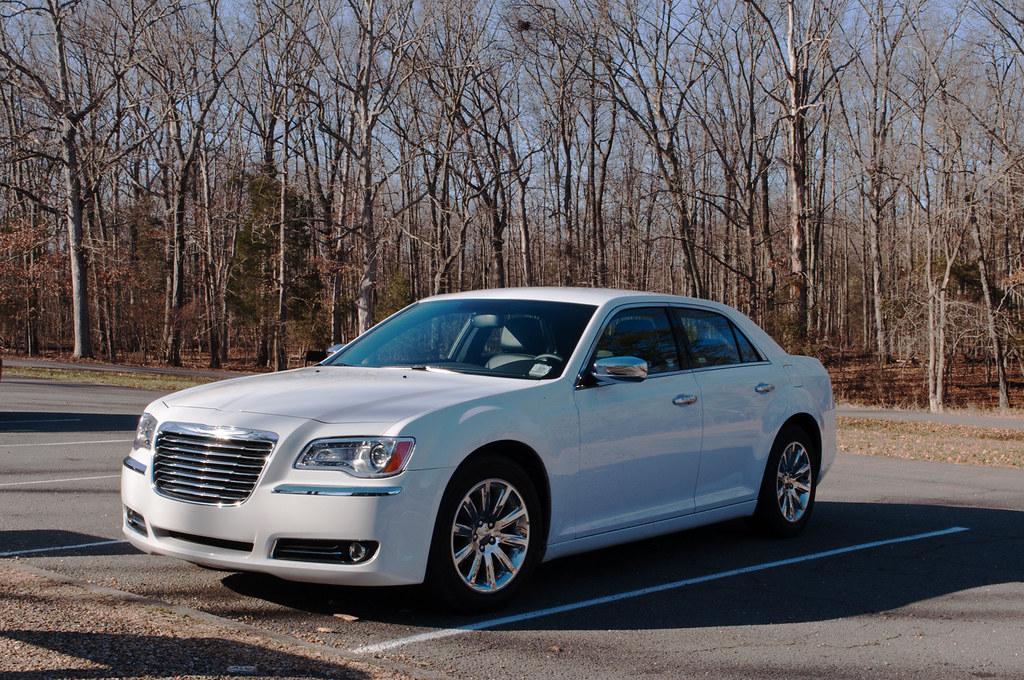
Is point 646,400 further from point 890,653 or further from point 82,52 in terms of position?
point 82,52

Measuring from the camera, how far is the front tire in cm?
559

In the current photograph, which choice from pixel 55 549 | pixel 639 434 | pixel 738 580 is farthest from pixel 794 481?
pixel 55 549

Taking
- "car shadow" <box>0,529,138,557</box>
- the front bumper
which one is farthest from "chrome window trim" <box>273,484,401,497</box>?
"car shadow" <box>0,529,138,557</box>

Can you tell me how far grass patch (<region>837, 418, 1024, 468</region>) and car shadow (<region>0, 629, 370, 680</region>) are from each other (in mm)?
12399

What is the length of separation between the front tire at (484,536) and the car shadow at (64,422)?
10876 mm

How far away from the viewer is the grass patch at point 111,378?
27.2 meters

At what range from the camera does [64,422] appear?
1641cm

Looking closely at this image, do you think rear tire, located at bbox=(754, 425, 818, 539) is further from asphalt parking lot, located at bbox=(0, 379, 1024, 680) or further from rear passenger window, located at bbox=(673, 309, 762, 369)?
rear passenger window, located at bbox=(673, 309, 762, 369)

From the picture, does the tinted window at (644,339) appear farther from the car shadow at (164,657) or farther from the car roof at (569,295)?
the car shadow at (164,657)

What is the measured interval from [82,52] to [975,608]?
48288 mm

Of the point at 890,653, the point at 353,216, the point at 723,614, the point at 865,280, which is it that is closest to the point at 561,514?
the point at 723,614

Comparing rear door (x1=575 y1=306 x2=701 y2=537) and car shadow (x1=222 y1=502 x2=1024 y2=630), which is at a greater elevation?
rear door (x1=575 y1=306 x2=701 y2=537)

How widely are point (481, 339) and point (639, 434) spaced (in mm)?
1150

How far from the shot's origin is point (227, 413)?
5.69 metres
